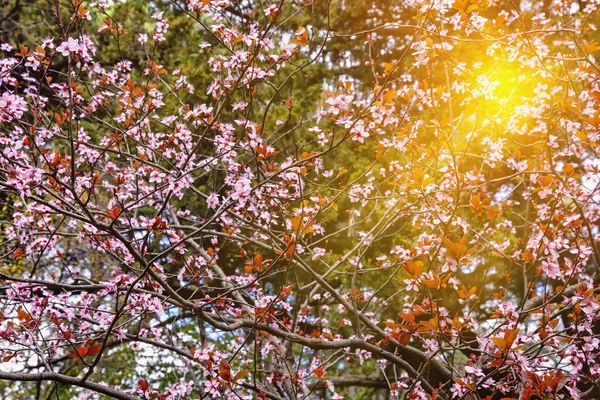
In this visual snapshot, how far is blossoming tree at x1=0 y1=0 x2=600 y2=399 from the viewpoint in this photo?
95.0 inches

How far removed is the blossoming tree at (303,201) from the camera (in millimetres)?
2412

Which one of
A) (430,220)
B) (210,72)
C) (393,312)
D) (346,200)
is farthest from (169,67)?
(393,312)

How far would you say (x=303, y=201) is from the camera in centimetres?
245

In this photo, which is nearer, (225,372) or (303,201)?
(225,372)

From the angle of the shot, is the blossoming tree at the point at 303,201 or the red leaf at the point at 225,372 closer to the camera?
the red leaf at the point at 225,372

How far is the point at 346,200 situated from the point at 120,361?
5.07 meters

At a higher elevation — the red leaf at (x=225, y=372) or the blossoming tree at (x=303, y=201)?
the blossoming tree at (x=303, y=201)

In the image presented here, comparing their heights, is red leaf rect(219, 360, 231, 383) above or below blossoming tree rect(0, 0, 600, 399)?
below

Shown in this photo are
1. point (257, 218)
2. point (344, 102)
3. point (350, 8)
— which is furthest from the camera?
point (350, 8)

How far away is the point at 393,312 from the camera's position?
6355 mm

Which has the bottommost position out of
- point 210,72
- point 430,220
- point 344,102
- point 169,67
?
point 344,102

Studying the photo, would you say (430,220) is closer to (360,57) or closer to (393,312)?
(393,312)

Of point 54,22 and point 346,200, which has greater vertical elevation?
point 54,22

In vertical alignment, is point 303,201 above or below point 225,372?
above
